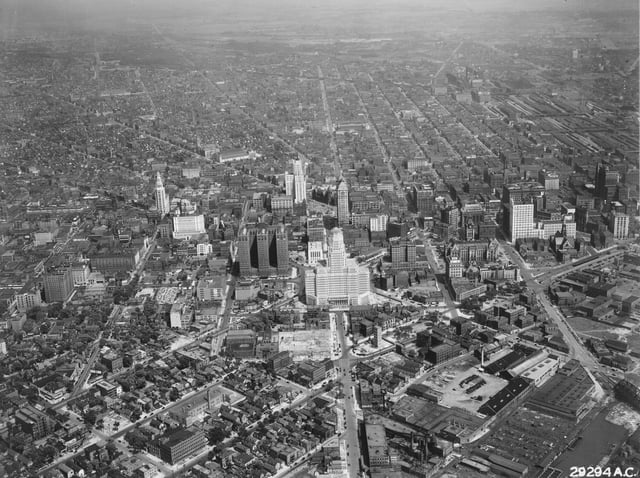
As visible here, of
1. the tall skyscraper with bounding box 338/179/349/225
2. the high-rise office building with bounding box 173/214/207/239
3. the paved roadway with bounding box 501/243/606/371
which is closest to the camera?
the paved roadway with bounding box 501/243/606/371

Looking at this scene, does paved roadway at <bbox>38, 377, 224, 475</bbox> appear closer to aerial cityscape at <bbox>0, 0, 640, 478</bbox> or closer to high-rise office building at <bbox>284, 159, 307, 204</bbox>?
aerial cityscape at <bbox>0, 0, 640, 478</bbox>

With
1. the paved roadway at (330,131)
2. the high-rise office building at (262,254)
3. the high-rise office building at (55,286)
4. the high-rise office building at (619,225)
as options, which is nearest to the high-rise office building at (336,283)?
the high-rise office building at (262,254)

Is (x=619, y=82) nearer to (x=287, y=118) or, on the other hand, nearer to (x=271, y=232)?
(x=271, y=232)

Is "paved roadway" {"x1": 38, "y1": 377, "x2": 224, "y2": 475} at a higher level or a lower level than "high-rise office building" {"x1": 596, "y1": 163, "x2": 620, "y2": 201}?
lower

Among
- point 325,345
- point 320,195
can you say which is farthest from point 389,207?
point 325,345

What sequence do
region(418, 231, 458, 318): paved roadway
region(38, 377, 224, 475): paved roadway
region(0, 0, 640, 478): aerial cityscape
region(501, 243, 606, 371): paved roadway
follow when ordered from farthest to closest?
region(418, 231, 458, 318): paved roadway
region(501, 243, 606, 371): paved roadway
region(0, 0, 640, 478): aerial cityscape
region(38, 377, 224, 475): paved roadway

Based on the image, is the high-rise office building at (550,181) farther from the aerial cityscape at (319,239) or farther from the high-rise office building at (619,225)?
the high-rise office building at (619,225)

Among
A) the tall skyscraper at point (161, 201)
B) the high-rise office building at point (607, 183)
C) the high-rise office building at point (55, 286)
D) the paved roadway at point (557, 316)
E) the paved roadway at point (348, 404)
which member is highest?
the high-rise office building at point (607, 183)

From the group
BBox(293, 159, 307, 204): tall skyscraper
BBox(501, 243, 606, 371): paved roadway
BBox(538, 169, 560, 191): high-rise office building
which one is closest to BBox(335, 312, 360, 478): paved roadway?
BBox(501, 243, 606, 371): paved roadway
